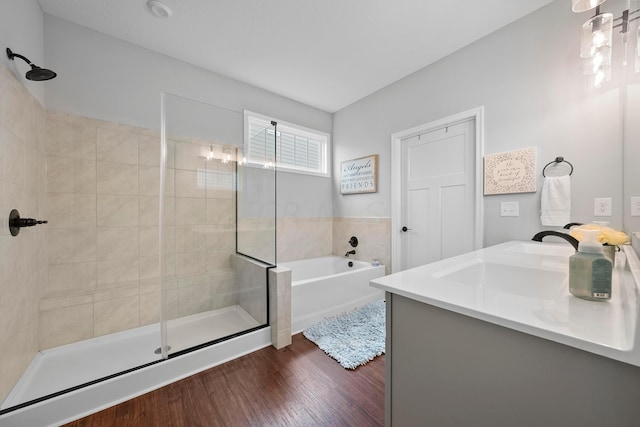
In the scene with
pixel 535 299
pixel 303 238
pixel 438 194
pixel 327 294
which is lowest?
pixel 327 294

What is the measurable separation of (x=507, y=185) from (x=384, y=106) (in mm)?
1674

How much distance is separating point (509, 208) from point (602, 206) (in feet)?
1.69

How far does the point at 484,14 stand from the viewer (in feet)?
6.41

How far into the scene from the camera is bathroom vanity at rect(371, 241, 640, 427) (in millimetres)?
478

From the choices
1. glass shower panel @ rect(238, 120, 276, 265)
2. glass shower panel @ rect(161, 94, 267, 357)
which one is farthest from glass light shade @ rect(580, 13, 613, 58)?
glass shower panel @ rect(161, 94, 267, 357)

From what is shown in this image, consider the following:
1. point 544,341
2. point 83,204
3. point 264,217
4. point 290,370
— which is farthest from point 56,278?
point 544,341

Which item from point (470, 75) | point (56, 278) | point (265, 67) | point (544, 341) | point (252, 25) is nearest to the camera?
point (544, 341)

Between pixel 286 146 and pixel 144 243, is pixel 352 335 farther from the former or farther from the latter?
pixel 286 146

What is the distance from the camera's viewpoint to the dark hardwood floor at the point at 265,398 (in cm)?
129

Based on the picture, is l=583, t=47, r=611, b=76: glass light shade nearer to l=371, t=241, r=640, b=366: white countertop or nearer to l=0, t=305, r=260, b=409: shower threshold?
l=371, t=241, r=640, b=366: white countertop

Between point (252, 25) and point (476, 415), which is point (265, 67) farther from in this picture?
point (476, 415)

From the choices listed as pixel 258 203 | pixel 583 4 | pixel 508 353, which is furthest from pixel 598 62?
pixel 258 203

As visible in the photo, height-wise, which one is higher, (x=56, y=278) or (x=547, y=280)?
(x=547, y=280)

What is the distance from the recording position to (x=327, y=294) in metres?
2.38
